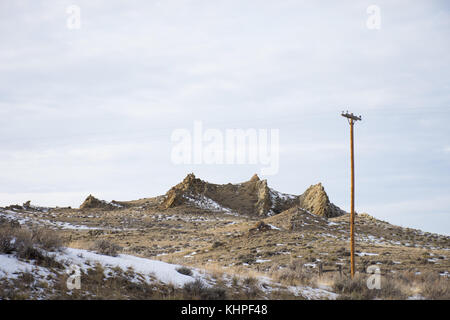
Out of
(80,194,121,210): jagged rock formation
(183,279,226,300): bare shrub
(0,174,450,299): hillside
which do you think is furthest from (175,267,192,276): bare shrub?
(80,194,121,210): jagged rock formation

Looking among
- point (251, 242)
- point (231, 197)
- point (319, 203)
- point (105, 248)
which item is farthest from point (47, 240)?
point (231, 197)

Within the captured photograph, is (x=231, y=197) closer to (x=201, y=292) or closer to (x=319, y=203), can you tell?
(x=319, y=203)

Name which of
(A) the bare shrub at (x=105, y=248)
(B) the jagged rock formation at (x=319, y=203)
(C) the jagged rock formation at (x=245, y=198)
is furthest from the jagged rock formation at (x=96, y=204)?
(A) the bare shrub at (x=105, y=248)

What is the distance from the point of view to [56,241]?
1109cm

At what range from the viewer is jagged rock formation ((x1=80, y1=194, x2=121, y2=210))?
7275cm

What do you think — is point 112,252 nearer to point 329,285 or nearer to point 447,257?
point 329,285

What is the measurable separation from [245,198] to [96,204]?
29.6m

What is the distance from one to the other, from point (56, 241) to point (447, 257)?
25.8 m

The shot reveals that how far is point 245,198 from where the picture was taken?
74062 mm

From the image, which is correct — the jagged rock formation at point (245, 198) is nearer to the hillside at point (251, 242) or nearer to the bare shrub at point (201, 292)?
the hillside at point (251, 242)

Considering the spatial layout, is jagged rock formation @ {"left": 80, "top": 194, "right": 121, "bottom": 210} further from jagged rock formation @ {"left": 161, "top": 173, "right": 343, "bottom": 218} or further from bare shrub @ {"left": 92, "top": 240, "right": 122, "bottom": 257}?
bare shrub @ {"left": 92, "top": 240, "right": 122, "bottom": 257}

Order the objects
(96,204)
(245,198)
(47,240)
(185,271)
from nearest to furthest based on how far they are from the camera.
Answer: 1. (47,240)
2. (185,271)
3. (96,204)
4. (245,198)

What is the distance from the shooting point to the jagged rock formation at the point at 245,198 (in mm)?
66188
